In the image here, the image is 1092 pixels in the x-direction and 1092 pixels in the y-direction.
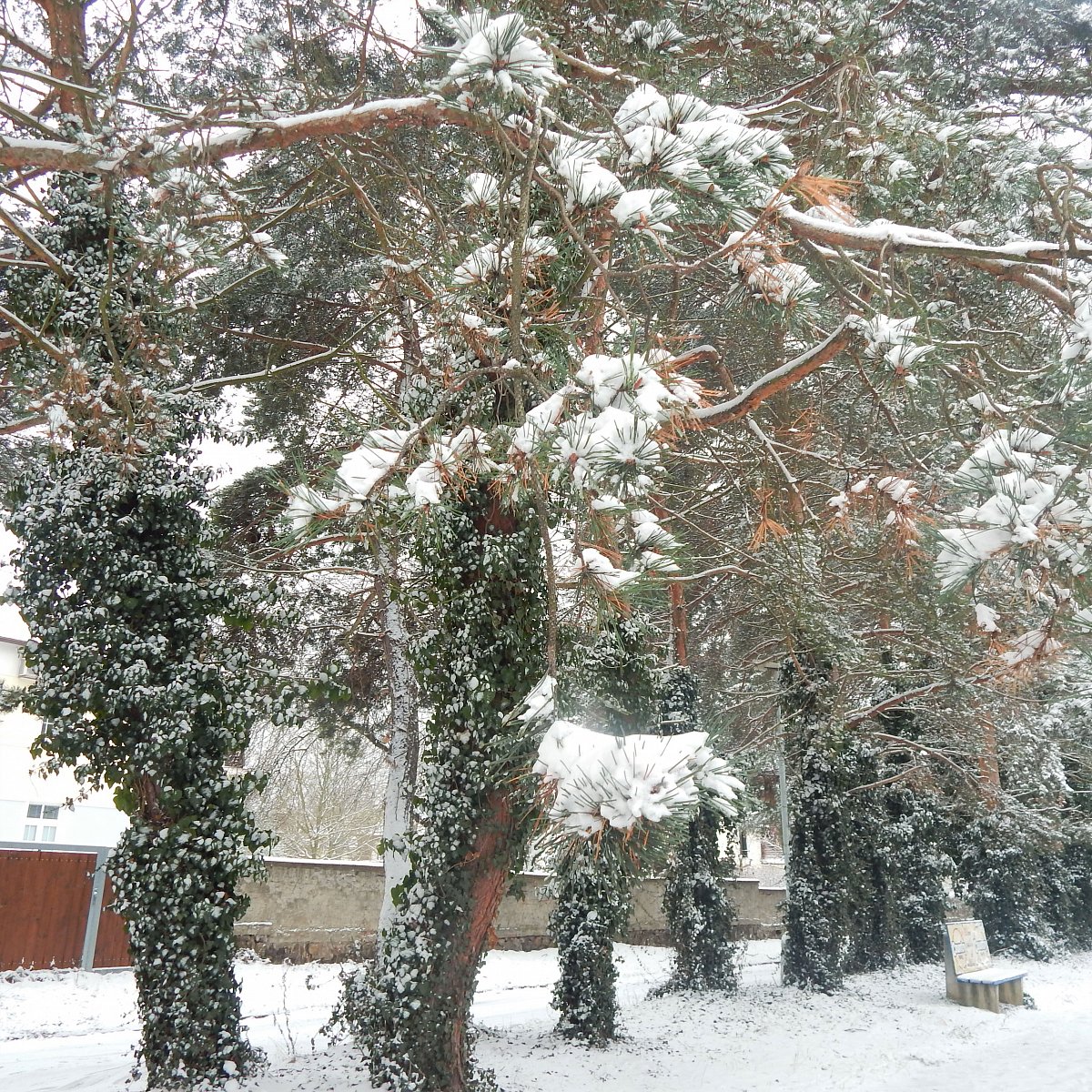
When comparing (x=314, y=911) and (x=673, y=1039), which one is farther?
(x=314, y=911)

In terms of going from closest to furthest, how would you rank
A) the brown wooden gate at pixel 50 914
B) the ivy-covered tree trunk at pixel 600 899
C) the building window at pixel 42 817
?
the ivy-covered tree trunk at pixel 600 899
the brown wooden gate at pixel 50 914
the building window at pixel 42 817

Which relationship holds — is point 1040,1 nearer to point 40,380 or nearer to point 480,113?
point 480,113

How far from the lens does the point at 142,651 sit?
5453mm

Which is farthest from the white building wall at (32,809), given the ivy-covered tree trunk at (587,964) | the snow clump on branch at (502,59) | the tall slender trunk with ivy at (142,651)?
the snow clump on branch at (502,59)

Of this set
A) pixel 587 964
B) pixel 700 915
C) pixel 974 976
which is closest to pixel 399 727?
pixel 587 964

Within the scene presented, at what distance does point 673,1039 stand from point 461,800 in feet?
15.6

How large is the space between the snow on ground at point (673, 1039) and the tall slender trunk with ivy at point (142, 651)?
940 millimetres

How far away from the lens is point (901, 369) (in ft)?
10.5

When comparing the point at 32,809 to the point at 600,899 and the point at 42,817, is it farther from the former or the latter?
the point at 600,899

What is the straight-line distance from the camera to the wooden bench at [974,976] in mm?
9602

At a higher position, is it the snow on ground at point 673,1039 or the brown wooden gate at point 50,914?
the brown wooden gate at point 50,914

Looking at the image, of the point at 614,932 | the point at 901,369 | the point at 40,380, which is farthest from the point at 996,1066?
the point at 40,380

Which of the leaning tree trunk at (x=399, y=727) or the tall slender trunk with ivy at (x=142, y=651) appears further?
the leaning tree trunk at (x=399, y=727)

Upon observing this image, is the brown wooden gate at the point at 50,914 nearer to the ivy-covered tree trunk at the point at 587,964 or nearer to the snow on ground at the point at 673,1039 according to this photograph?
the snow on ground at the point at 673,1039
